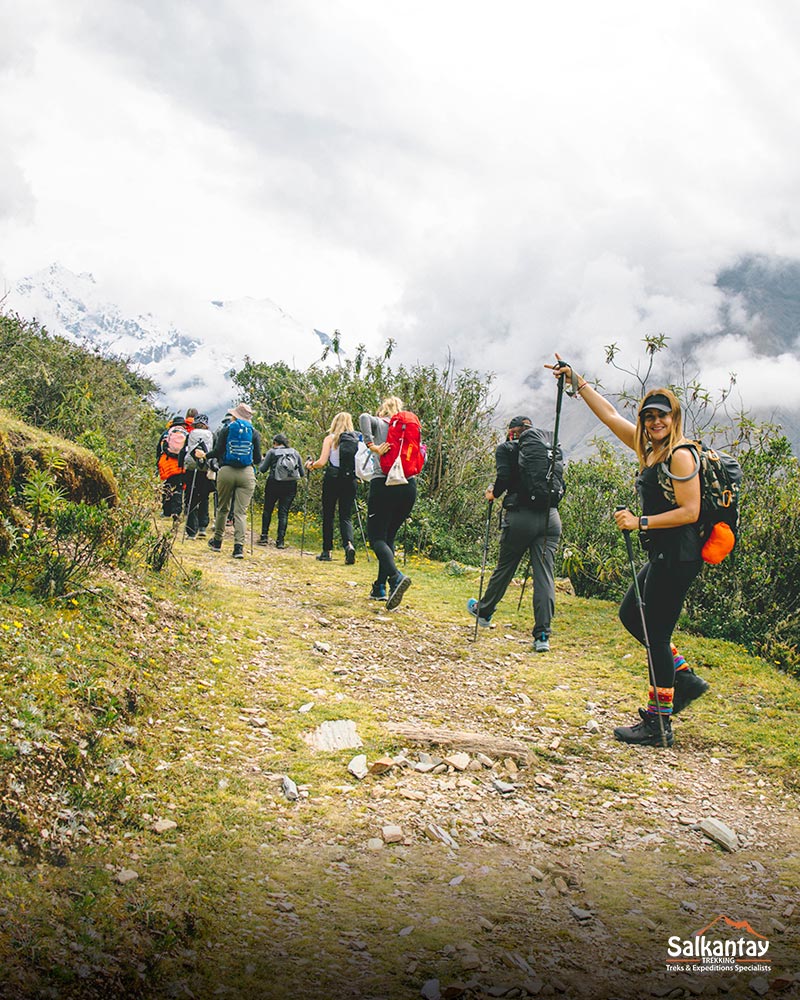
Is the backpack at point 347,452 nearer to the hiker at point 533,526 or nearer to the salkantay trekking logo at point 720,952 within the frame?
the hiker at point 533,526

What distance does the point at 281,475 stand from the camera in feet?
41.1

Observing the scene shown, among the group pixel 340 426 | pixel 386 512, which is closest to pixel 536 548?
pixel 386 512

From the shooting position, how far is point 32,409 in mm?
12891

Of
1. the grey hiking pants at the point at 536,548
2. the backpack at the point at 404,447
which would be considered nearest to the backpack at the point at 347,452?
the backpack at the point at 404,447

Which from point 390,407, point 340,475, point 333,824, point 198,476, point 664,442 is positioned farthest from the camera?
point 198,476

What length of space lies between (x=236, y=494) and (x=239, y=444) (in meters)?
0.86

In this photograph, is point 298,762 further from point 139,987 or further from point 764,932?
point 764,932

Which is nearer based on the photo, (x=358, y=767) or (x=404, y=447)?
(x=358, y=767)

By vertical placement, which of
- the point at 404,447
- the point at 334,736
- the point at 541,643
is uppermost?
the point at 404,447

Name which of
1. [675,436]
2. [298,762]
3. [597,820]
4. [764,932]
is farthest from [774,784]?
[298,762]

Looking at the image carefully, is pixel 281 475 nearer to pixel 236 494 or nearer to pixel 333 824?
pixel 236 494

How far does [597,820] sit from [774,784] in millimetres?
1441

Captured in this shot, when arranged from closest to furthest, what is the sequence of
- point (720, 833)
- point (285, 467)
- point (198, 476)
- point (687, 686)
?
point (720, 833) → point (687, 686) → point (285, 467) → point (198, 476)

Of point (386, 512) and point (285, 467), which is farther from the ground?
point (285, 467)
